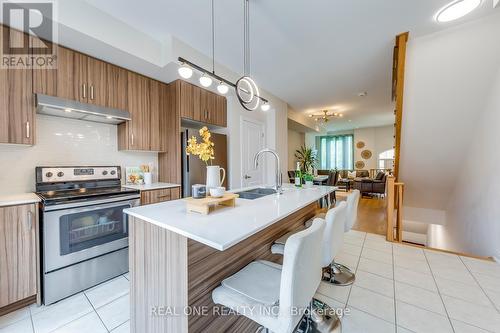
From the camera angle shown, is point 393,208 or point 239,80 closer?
point 239,80

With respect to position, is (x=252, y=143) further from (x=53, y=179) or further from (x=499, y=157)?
(x=499, y=157)

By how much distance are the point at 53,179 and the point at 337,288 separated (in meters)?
3.25

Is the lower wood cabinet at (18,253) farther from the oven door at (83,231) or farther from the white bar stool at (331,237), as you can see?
the white bar stool at (331,237)

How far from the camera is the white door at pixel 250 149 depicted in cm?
387

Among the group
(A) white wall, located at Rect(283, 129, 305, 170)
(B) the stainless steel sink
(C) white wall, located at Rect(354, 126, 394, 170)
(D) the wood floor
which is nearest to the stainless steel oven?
(B) the stainless steel sink

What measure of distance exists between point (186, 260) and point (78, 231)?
1.66 meters

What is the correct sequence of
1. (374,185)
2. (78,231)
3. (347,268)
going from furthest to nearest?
(374,185)
(347,268)
(78,231)

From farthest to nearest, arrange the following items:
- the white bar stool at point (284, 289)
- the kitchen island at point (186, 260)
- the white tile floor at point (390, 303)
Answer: the white tile floor at point (390, 303) → the kitchen island at point (186, 260) → the white bar stool at point (284, 289)

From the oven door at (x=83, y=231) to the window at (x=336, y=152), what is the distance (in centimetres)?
969

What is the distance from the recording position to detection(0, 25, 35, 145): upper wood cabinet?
1730 mm

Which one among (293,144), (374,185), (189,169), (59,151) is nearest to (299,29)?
(189,169)

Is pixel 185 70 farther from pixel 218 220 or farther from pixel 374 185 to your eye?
pixel 374 185

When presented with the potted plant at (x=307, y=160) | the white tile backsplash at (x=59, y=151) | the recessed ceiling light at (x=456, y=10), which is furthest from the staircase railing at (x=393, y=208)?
the white tile backsplash at (x=59, y=151)

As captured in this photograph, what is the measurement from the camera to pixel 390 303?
1.70 metres
